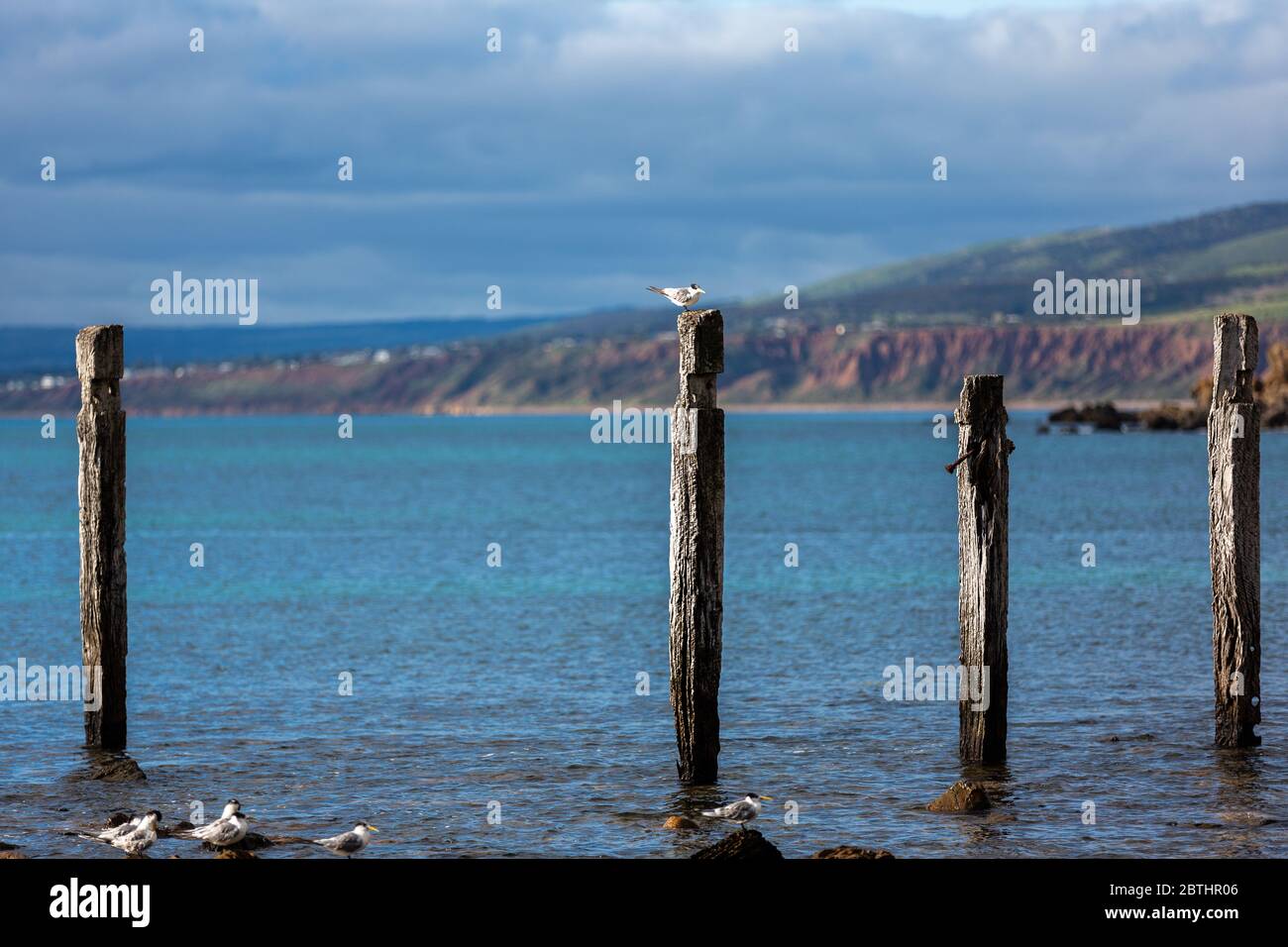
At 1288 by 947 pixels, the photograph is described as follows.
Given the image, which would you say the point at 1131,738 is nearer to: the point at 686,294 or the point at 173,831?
the point at 686,294

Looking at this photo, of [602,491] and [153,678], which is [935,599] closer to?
[153,678]

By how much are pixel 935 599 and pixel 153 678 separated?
1948cm

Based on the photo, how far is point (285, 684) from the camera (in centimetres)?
2964

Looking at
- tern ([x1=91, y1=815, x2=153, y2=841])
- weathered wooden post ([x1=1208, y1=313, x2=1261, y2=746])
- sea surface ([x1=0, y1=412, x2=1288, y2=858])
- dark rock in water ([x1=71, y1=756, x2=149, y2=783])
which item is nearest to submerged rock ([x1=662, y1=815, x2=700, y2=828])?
sea surface ([x1=0, y1=412, x2=1288, y2=858])

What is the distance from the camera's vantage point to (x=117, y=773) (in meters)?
20.8

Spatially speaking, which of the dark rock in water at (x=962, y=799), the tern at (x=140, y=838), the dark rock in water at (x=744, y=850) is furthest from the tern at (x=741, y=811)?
the tern at (x=140, y=838)

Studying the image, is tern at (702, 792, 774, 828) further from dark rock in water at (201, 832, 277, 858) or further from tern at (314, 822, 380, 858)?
dark rock in water at (201, 832, 277, 858)

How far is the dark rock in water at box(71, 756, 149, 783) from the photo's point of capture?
20672mm

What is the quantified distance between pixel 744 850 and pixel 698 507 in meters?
3.95

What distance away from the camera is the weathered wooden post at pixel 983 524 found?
18.7 metres

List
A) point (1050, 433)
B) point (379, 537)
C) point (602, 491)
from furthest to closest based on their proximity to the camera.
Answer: point (1050, 433) → point (602, 491) → point (379, 537)

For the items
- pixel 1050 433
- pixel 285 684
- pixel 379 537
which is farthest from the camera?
pixel 1050 433

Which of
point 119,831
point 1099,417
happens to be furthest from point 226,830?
point 1099,417
